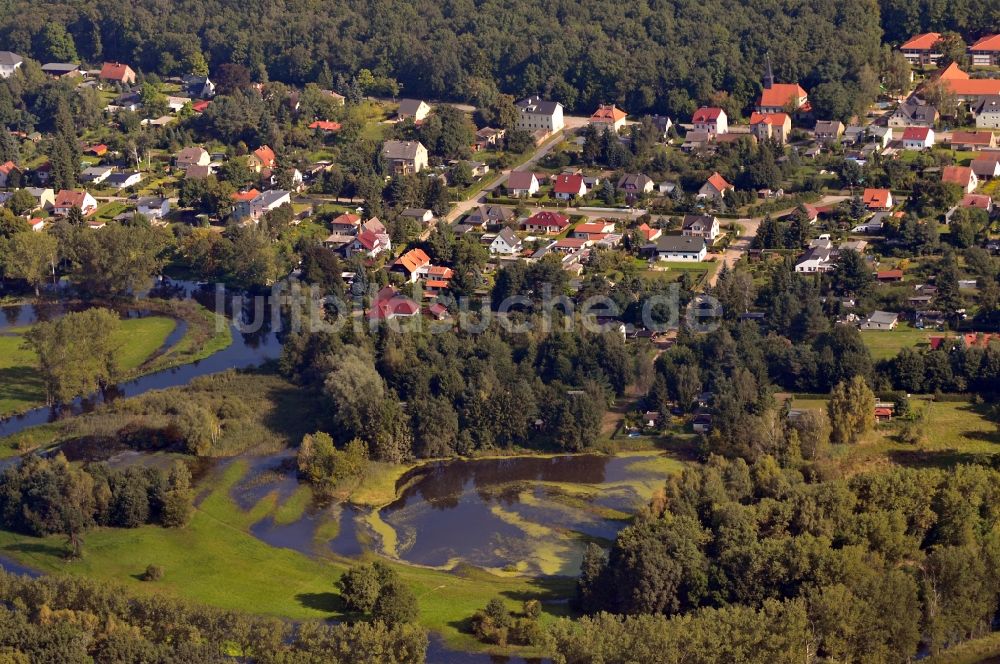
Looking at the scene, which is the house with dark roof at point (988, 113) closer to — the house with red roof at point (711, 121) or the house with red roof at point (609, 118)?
the house with red roof at point (711, 121)

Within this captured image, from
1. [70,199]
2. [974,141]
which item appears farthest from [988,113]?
[70,199]

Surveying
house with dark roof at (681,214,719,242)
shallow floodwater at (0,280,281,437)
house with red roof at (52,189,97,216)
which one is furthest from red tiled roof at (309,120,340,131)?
house with dark roof at (681,214,719,242)

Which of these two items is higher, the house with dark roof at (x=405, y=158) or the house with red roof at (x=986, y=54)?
the house with red roof at (x=986, y=54)

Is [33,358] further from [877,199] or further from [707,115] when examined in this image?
[707,115]

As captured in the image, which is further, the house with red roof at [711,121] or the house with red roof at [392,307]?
the house with red roof at [711,121]

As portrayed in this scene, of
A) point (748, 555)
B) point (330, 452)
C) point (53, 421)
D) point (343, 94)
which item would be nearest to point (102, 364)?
point (53, 421)

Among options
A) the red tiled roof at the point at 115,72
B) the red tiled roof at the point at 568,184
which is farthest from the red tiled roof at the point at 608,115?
the red tiled roof at the point at 115,72

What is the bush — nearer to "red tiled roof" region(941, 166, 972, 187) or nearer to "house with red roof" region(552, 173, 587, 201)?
"house with red roof" region(552, 173, 587, 201)
